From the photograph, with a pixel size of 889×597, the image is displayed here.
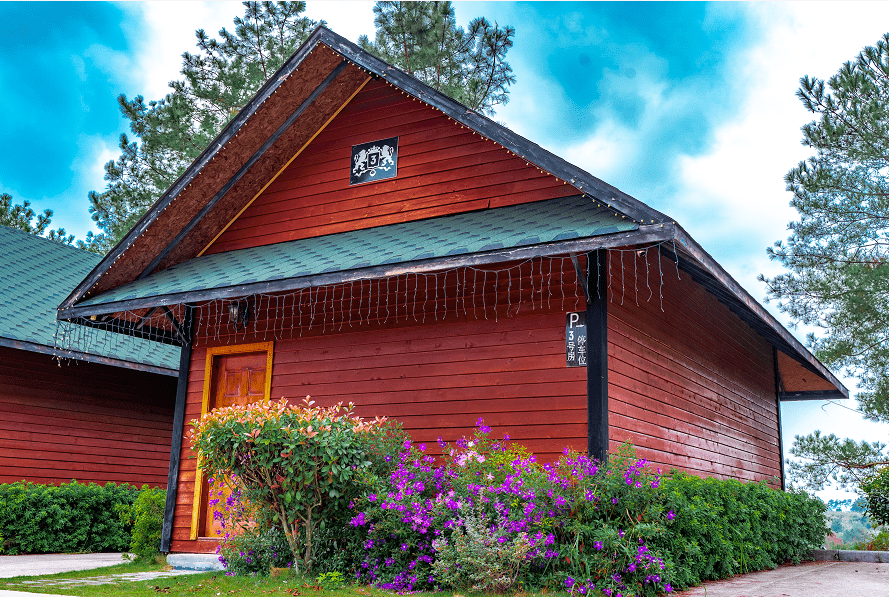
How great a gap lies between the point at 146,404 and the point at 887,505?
44.0 feet

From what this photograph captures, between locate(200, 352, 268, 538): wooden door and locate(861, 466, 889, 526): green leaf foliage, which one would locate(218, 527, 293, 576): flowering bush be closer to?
locate(200, 352, 268, 538): wooden door

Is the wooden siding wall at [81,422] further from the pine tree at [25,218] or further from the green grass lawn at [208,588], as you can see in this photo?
the pine tree at [25,218]

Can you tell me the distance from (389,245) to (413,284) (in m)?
0.63

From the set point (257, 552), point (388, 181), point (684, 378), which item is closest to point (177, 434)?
point (257, 552)

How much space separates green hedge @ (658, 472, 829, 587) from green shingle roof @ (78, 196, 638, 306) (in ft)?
8.44

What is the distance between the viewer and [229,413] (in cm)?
736

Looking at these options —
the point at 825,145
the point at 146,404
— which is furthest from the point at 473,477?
the point at 825,145

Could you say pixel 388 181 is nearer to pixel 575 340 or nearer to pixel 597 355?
pixel 575 340

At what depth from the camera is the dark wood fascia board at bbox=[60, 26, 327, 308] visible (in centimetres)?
983

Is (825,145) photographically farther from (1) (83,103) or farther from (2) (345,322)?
(1) (83,103)

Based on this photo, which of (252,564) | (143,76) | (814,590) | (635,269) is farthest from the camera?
(143,76)

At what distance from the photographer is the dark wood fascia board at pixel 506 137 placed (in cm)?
713

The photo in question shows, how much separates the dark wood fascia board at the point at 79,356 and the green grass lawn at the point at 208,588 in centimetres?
457

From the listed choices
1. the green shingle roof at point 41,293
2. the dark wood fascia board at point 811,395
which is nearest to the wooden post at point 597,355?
the green shingle roof at point 41,293
